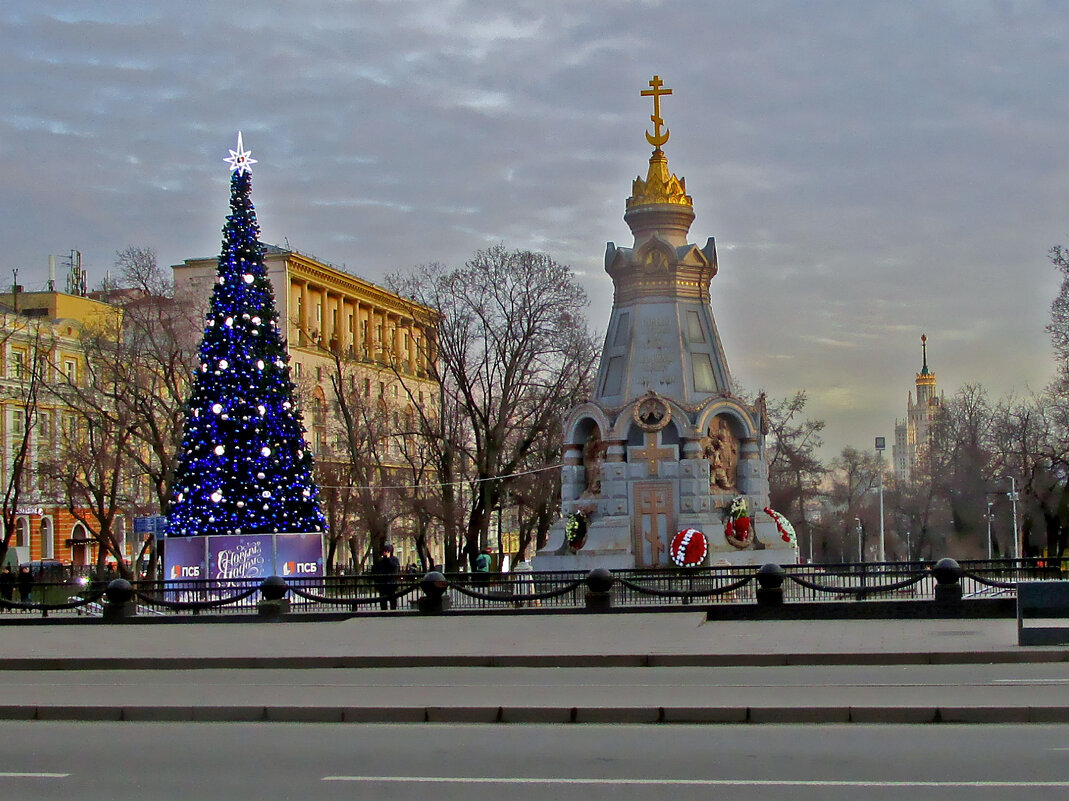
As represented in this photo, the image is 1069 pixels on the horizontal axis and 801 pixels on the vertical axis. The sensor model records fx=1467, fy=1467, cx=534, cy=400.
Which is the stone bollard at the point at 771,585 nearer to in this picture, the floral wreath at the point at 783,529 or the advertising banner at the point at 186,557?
the floral wreath at the point at 783,529

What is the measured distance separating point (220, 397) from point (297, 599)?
5.62 metres

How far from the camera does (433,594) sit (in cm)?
2705

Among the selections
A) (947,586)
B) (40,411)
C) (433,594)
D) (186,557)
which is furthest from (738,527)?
(40,411)

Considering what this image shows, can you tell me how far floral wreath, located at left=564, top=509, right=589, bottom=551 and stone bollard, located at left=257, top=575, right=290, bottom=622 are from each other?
9639mm

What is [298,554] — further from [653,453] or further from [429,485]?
[429,485]

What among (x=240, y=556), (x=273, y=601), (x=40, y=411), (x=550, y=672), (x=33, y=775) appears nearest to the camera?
(x=33, y=775)

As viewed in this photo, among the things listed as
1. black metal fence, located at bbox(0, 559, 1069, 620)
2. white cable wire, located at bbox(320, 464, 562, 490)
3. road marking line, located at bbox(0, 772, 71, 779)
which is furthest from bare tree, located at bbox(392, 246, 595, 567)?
road marking line, located at bbox(0, 772, 71, 779)

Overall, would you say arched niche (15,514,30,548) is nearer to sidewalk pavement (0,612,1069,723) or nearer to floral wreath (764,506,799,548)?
floral wreath (764,506,799,548)

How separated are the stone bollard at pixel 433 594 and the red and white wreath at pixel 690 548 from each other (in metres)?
7.93

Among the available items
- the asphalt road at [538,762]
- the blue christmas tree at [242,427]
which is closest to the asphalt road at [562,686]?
the asphalt road at [538,762]

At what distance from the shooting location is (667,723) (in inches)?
502

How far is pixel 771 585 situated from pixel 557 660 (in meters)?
7.24

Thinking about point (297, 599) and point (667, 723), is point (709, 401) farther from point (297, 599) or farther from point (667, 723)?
point (667, 723)

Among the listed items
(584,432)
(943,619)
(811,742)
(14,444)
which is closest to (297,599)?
(584,432)
